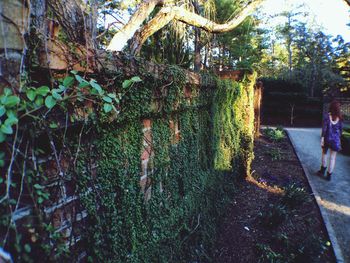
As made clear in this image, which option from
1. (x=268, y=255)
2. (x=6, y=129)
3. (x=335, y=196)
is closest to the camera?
(x=6, y=129)

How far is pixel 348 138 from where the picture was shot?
1017 centimetres

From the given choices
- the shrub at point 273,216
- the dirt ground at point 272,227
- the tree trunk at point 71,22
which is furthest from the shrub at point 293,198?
the tree trunk at point 71,22

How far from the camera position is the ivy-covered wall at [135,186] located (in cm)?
115

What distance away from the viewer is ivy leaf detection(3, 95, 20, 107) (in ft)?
2.91

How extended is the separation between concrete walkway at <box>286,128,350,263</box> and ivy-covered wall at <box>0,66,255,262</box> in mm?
1945

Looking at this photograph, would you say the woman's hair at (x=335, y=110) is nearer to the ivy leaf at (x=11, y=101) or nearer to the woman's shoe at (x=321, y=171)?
the woman's shoe at (x=321, y=171)

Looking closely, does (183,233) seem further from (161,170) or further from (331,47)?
(331,47)

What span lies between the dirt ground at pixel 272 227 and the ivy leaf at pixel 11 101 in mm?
3210

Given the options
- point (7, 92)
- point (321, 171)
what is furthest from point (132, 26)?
point (321, 171)

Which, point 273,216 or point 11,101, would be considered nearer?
point 11,101

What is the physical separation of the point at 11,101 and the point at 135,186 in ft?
3.57

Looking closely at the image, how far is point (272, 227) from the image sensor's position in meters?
4.41

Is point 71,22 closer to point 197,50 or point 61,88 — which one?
point 61,88

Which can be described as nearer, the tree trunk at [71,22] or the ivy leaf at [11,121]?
the ivy leaf at [11,121]
